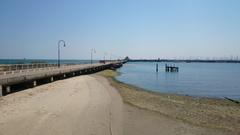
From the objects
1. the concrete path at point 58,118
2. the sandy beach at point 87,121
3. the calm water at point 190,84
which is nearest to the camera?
the concrete path at point 58,118

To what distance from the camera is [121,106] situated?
16031 mm

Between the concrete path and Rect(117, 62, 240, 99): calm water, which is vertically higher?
the concrete path

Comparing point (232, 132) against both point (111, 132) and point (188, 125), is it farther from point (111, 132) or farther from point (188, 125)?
point (111, 132)

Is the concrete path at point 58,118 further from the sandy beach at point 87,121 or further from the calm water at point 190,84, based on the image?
the calm water at point 190,84

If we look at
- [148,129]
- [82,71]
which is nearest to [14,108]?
[148,129]

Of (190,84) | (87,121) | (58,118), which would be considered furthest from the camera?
(190,84)

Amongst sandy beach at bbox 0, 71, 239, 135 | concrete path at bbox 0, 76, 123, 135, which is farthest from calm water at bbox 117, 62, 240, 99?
concrete path at bbox 0, 76, 123, 135

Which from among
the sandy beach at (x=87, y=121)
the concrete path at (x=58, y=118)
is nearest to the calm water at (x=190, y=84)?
the sandy beach at (x=87, y=121)

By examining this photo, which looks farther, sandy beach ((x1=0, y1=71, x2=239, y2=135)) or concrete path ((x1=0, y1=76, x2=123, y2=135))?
sandy beach ((x1=0, y1=71, x2=239, y2=135))

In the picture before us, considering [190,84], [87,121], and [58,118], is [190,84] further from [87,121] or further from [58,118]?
[58,118]

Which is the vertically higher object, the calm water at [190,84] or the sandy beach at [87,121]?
the sandy beach at [87,121]

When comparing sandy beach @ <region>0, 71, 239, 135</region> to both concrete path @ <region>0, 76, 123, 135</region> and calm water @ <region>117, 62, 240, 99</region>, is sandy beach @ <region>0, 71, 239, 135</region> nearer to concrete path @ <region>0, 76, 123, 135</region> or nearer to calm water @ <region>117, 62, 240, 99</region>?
concrete path @ <region>0, 76, 123, 135</region>

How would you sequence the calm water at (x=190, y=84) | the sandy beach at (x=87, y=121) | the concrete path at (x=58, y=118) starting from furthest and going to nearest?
1. the calm water at (x=190, y=84)
2. the sandy beach at (x=87, y=121)
3. the concrete path at (x=58, y=118)

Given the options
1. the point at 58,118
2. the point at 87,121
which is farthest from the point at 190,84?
the point at 58,118
